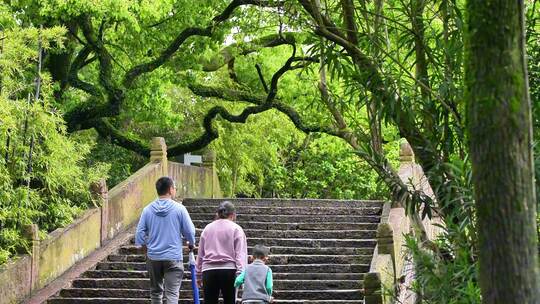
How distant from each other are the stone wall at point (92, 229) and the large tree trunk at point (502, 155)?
10.2 meters

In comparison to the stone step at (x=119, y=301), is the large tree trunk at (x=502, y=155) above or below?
above

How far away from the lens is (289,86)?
2508 centimetres

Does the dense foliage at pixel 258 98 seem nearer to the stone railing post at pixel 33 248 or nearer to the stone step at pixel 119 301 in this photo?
the stone railing post at pixel 33 248

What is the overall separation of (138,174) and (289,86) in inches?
267

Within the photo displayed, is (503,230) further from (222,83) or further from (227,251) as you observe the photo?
(222,83)

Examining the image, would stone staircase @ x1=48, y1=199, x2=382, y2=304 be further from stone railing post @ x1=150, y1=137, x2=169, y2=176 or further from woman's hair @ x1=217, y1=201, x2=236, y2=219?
woman's hair @ x1=217, y1=201, x2=236, y2=219

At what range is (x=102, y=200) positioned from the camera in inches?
680

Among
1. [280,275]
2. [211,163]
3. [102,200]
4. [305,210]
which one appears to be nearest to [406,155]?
[305,210]

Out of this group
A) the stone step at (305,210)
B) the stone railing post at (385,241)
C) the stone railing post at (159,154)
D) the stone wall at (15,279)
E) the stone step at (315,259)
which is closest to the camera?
the stone railing post at (385,241)

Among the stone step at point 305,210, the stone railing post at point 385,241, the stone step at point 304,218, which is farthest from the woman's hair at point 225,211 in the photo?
the stone step at point 305,210

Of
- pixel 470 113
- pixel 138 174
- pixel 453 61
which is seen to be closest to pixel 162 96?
pixel 138 174

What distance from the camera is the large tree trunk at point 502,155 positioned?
461 centimetres

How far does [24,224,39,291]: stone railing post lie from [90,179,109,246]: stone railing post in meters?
2.21

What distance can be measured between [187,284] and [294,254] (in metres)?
2.06
